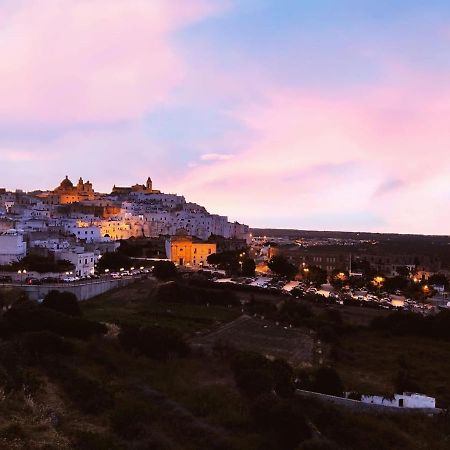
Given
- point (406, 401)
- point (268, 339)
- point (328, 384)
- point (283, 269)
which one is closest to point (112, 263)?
point (283, 269)

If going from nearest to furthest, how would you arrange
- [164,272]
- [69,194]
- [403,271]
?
[164,272] → [403,271] → [69,194]

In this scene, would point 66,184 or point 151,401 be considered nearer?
point 151,401

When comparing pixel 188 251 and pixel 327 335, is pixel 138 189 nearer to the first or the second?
pixel 188 251

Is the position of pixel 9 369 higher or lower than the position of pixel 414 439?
higher

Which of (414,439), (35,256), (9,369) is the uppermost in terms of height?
(35,256)

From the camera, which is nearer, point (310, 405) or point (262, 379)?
point (310, 405)

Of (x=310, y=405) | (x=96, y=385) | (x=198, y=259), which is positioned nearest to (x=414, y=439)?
(x=310, y=405)

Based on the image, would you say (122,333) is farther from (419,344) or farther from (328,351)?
(419,344)
